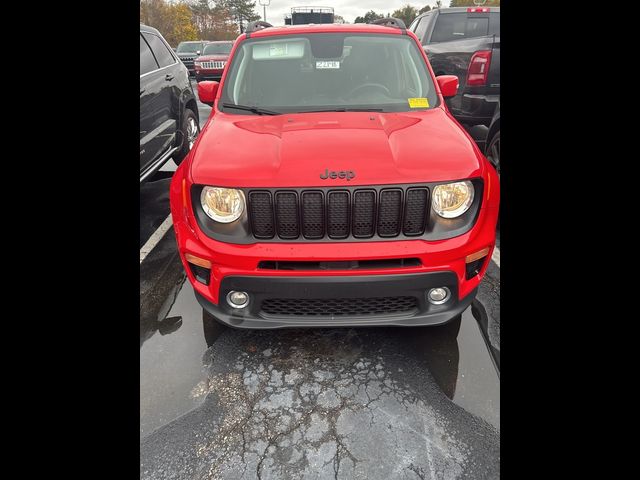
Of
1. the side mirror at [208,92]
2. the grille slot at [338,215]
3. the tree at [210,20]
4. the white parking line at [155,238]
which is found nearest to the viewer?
the grille slot at [338,215]

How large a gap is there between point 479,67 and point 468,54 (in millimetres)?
909

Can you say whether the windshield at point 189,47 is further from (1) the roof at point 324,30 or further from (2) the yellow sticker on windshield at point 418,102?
(2) the yellow sticker on windshield at point 418,102

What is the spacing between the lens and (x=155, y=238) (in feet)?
13.5

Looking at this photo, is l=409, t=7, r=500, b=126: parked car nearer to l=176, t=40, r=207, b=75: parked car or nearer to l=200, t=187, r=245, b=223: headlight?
l=200, t=187, r=245, b=223: headlight

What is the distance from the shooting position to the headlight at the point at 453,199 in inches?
83.4

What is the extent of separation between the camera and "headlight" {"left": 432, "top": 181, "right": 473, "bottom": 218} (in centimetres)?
212

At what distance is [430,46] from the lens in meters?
7.08

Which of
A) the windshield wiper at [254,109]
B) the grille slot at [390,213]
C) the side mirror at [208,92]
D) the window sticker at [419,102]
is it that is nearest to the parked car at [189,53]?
the side mirror at [208,92]

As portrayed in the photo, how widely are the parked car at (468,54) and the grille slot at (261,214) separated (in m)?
4.43

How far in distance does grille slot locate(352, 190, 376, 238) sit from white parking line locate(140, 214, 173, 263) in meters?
2.45

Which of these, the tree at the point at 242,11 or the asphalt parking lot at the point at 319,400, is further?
the tree at the point at 242,11

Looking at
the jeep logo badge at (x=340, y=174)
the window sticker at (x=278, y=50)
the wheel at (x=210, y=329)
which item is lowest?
the wheel at (x=210, y=329)

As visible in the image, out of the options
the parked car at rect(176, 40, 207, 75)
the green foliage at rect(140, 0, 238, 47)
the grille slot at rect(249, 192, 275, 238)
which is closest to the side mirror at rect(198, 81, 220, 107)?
the grille slot at rect(249, 192, 275, 238)
